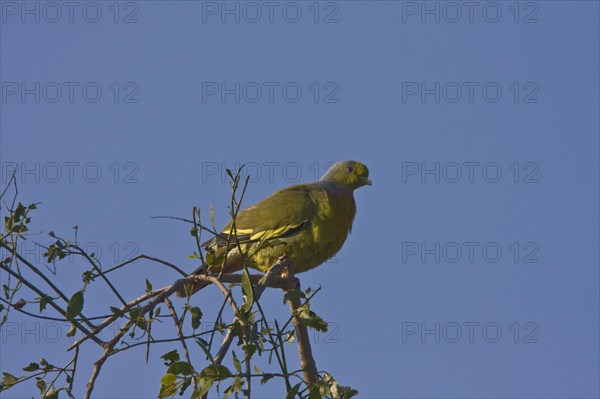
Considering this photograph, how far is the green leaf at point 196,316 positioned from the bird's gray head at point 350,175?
4.05 metres

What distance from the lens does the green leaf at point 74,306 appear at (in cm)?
279

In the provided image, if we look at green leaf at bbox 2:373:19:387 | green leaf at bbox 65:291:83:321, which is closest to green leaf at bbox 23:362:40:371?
green leaf at bbox 2:373:19:387

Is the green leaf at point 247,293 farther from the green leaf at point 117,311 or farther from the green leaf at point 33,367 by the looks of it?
the green leaf at point 33,367

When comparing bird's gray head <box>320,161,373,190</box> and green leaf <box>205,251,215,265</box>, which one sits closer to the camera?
green leaf <box>205,251,215,265</box>

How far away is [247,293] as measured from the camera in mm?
2730

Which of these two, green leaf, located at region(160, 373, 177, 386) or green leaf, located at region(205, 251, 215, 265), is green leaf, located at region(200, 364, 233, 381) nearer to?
green leaf, located at region(160, 373, 177, 386)

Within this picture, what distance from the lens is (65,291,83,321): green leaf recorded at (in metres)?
2.79

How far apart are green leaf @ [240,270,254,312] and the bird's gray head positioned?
409 cm

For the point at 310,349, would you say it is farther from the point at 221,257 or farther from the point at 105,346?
the point at 105,346

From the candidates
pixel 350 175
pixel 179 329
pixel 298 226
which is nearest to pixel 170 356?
pixel 179 329

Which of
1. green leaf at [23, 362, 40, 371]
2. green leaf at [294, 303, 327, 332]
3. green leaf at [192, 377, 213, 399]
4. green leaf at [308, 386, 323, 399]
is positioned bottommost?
green leaf at [308, 386, 323, 399]

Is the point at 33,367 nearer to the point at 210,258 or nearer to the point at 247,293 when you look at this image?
the point at 210,258

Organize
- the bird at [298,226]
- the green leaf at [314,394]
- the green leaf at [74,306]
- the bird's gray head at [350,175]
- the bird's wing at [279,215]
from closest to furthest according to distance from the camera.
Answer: the green leaf at [314,394] → the green leaf at [74,306] → the bird at [298,226] → the bird's wing at [279,215] → the bird's gray head at [350,175]

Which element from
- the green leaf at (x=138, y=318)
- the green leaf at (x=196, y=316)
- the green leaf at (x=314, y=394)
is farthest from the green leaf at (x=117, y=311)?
the green leaf at (x=314, y=394)
